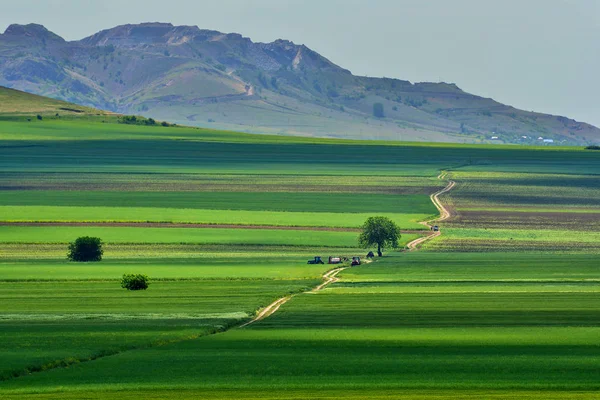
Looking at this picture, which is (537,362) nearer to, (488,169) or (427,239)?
(427,239)

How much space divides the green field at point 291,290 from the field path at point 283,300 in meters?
0.49

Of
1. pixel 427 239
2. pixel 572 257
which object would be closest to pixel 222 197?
pixel 427 239

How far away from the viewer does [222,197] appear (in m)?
140

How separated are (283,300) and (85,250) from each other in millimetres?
28700

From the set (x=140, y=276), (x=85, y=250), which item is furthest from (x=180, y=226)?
(x=140, y=276)

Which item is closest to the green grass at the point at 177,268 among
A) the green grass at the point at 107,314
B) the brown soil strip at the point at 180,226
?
the green grass at the point at 107,314

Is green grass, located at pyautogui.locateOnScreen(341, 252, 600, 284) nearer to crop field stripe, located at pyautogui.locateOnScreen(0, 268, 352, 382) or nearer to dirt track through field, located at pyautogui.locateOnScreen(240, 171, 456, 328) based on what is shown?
dirt track through field, located at pyautogui.locateOnScreen(240, 171, 456, 328)

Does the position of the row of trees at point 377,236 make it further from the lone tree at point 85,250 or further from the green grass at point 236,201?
the green grass at point 236,201

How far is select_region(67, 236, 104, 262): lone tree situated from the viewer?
94062 mm

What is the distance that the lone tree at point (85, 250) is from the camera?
309 feet

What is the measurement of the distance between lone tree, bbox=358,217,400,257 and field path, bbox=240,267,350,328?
37.6ft

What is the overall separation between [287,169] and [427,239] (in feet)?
245

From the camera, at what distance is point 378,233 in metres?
101

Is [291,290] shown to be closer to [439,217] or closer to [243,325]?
[243,325]
